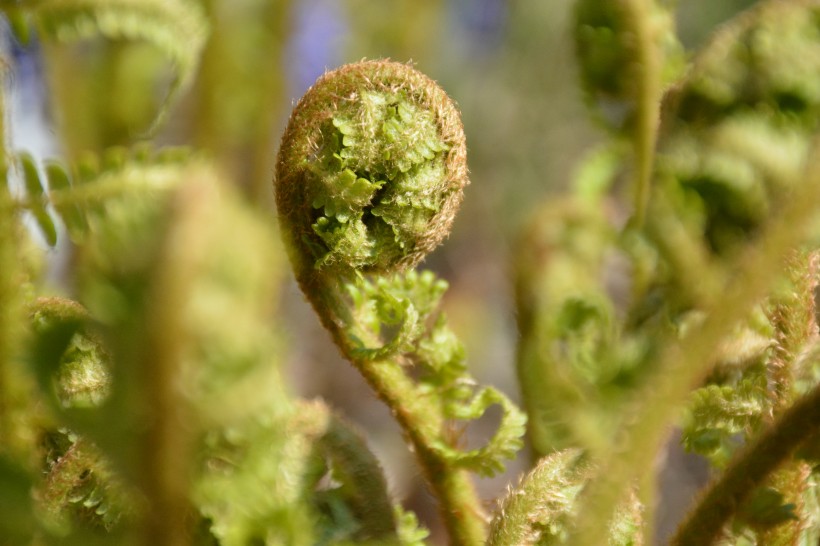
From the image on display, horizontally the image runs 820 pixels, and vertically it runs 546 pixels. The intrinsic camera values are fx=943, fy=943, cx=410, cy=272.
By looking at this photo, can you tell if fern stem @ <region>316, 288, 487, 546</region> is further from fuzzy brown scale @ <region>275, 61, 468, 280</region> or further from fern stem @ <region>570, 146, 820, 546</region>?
fern stem @ <region>570, 146, 820, 546</region>

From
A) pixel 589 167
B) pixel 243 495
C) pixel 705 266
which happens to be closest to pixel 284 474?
pixel 243 495

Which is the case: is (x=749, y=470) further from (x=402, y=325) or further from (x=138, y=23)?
(x=138, y=23)

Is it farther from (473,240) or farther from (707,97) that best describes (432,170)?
(473,240)

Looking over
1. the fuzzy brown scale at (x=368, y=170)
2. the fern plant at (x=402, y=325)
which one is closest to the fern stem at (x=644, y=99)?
the fern plant at (x=402, y=325)

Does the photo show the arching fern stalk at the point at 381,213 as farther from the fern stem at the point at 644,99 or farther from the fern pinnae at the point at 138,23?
the fern stem at the point at 644,99

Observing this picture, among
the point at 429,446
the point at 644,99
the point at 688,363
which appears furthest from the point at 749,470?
the point at 644,99

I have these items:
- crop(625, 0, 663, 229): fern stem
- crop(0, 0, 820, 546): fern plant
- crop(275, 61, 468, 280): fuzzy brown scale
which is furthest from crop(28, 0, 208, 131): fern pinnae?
crop(625, 0, 663, 229): fern stem

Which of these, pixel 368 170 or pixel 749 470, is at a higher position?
pixel 368 170
